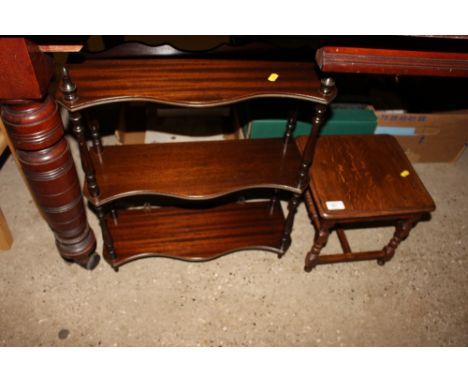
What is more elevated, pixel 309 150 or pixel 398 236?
pixel 309 150

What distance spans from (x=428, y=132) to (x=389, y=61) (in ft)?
5.25

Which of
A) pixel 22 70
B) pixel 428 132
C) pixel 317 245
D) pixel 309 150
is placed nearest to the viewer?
pixel 22 70

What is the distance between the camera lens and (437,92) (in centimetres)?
266

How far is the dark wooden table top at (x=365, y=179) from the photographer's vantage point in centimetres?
193

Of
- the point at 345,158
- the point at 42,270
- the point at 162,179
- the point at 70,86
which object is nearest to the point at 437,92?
the point at 345,158

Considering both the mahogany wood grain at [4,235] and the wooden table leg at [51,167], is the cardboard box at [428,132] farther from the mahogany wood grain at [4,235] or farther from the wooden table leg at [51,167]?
the mahogany wood grain at [4,235]

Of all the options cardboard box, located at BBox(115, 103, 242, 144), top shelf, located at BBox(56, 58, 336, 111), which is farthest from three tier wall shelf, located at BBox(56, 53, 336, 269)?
cardboard box, located at BBox(115, 103, 242, 144)

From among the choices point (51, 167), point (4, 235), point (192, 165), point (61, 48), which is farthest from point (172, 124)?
point (61, 48)

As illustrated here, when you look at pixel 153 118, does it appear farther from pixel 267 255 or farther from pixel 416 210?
pixel 416 210

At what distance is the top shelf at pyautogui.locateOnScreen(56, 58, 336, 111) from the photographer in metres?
1.37

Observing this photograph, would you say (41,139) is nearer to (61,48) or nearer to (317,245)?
(61,48)

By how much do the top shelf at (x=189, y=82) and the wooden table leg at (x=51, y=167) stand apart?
15 cm

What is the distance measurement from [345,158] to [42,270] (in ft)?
5.86

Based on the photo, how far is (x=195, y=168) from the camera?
1.87 metres
